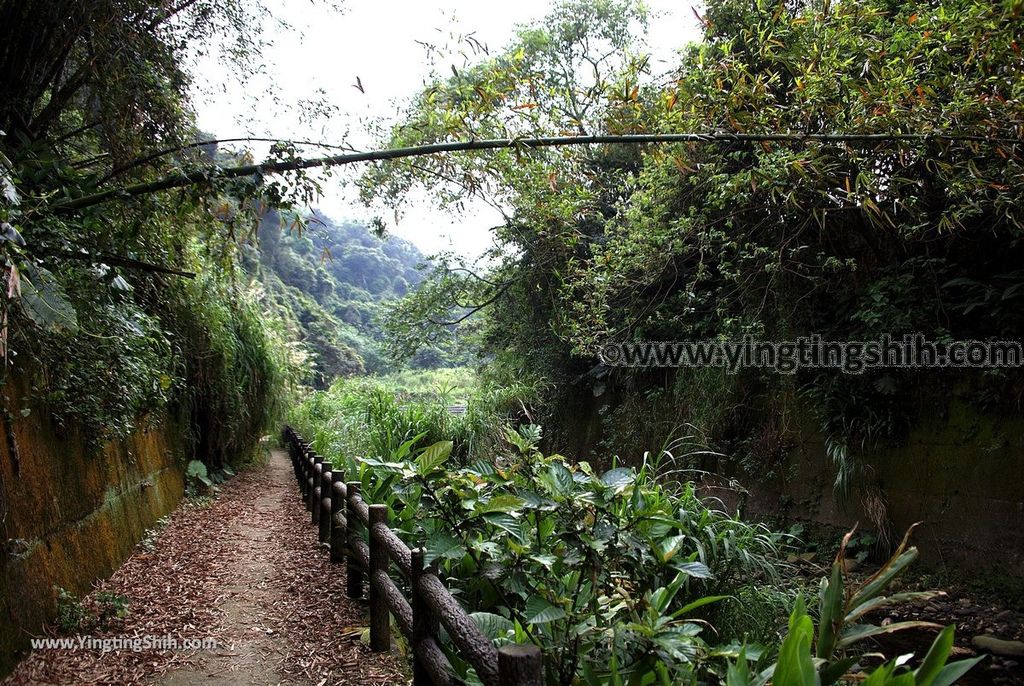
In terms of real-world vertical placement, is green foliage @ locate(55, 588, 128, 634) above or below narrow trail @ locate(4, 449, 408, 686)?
above

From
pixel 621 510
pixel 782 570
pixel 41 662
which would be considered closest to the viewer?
pixel 621 510

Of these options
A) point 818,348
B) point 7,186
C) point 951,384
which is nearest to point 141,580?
point 7,186

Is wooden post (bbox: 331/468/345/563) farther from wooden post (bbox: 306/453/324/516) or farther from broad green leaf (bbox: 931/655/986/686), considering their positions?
broad green leaf (bbox: 931/655/986/686)

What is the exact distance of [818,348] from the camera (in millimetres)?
5898

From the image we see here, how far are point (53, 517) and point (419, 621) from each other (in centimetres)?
265

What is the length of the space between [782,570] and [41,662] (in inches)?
168

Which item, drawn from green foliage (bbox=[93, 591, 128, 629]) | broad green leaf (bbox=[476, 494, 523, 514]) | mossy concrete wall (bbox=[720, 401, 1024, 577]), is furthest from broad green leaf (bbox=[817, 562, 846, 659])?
green foliage (bbox=[93, 591, 128, 629])

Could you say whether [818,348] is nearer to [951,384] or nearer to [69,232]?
[951,384]

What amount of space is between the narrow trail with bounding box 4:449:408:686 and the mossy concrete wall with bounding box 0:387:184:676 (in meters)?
0.19

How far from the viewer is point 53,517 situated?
3.63 metres

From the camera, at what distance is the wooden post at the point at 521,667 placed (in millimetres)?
1599

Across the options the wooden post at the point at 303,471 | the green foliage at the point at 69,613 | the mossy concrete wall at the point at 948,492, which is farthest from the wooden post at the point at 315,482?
the mossy concrete wall at the point at 948,492

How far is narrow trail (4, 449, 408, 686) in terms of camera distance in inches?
120

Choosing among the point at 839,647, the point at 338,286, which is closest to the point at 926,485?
the point at 839,647
